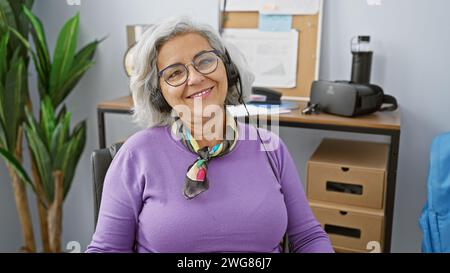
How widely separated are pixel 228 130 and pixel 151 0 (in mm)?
1186

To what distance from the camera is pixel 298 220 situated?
99 cm

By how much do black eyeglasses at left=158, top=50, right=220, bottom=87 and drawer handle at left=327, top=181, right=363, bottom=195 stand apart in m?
0.76

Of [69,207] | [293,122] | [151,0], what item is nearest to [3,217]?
[69,207]

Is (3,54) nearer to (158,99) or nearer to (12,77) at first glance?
(12,77)

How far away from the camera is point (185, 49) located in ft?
2.92

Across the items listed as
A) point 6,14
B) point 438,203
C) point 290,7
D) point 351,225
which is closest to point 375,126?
point 351,225

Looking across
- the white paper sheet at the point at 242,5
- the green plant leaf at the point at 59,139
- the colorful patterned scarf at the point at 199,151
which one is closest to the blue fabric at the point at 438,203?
the colorful patterned scarf at the point at 199,151

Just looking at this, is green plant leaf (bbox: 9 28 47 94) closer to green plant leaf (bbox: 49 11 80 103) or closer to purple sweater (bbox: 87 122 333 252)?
green plant leaf (bbox: 49 11 80 103)

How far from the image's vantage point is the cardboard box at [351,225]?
4.68ft

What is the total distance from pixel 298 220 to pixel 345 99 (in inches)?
24.0

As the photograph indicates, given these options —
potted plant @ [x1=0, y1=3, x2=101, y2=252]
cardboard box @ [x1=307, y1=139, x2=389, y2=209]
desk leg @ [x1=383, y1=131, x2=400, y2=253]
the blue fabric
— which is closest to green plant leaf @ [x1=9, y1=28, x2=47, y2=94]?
potted plant @ [x1=0, y1=3, x2=101, y2=252]

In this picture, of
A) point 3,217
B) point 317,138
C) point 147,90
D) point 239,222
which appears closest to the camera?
point 239,222

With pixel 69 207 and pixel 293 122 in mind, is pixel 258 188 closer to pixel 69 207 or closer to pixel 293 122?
pixel 293 122

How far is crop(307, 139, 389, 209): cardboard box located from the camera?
1413 mm
